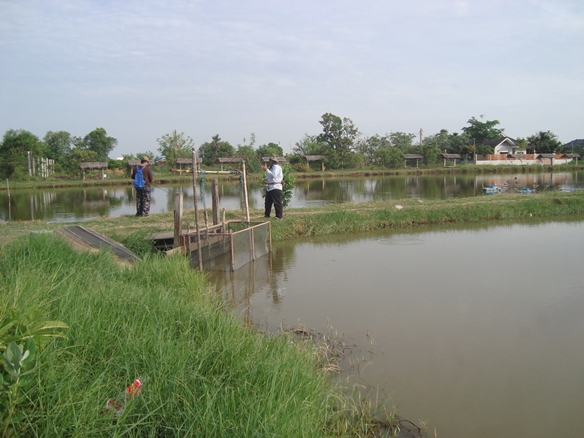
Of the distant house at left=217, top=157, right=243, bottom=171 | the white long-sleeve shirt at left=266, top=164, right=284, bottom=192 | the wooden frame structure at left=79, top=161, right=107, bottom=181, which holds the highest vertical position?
the distant house at left=217, top=157, right=243, bottom=171

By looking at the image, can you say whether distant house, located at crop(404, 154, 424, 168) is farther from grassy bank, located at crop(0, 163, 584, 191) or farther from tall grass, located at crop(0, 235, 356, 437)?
tall grass, located at crop(0, 235, 356, 437)

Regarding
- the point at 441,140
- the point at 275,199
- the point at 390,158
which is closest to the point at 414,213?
the point at 275,199

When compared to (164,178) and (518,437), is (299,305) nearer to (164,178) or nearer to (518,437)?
(518,437)

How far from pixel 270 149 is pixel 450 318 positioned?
140 feet

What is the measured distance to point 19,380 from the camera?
7.32ft

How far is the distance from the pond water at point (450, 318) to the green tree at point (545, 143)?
5281cm

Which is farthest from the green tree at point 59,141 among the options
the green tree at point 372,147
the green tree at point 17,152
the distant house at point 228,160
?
the green tree at point 372,147

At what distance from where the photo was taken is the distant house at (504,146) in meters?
55.6

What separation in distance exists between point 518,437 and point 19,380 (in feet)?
9.85

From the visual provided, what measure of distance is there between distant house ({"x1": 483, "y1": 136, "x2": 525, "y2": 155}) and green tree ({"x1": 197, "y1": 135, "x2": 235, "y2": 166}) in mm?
29481

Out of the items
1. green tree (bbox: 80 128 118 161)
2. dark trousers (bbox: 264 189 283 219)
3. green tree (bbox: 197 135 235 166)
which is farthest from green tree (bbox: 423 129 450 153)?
dark trousers (bbox: 264 189 283 219)

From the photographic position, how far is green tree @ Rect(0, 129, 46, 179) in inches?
1358

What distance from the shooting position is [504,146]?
56.6 m

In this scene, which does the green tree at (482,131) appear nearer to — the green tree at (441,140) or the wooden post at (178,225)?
the green tree at (441,140)
